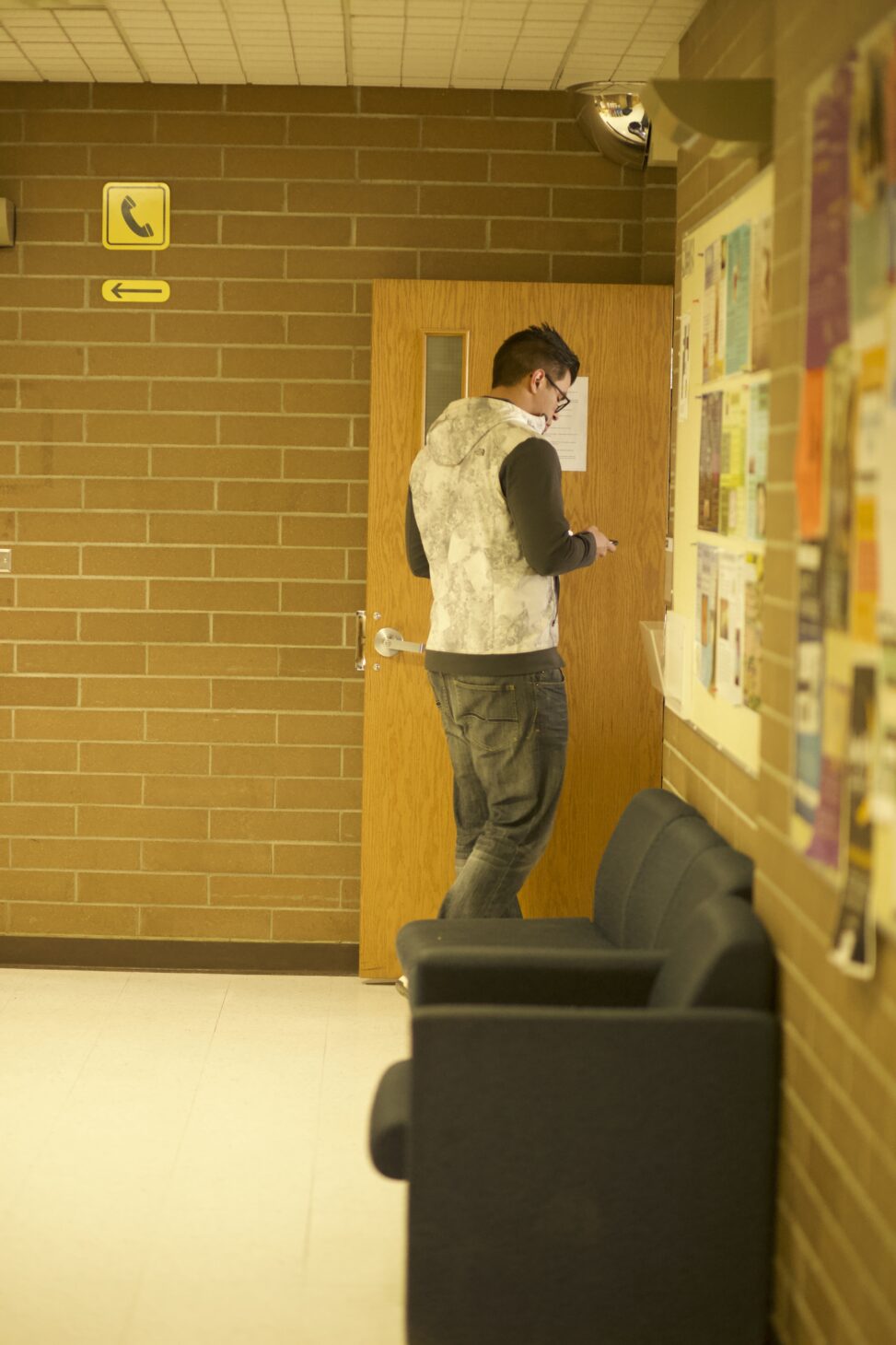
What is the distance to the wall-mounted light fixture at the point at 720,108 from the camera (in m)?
2.56

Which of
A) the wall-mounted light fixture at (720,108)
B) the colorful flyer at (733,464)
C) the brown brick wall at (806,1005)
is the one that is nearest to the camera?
the brown brick wall at (806,1005)

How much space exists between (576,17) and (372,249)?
103 cm

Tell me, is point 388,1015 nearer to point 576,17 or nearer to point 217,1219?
point 217,1219

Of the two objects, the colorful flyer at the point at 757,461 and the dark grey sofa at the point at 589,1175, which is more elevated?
the colorful flyer at the point at 757,461

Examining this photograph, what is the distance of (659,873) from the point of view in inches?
117

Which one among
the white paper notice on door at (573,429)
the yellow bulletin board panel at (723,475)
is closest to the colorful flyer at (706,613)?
the yellow bulletin board panel at (723,475)

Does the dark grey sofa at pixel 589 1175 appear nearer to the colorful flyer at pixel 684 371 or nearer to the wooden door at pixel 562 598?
the colorful flyer at pixel 684 371

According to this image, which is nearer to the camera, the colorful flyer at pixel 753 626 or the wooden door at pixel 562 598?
the colorful flyer at pixel 753 626

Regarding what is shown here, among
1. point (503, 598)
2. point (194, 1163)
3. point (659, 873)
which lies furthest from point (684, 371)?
point (194, 1163)

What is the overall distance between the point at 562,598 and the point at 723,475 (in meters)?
1.51

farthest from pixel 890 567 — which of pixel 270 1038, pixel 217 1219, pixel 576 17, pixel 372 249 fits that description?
pixel 372 249

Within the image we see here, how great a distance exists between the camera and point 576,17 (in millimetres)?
3688

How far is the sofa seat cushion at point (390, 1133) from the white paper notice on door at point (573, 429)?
238cm

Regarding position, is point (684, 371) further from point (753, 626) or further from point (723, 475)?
point (753, 626)
